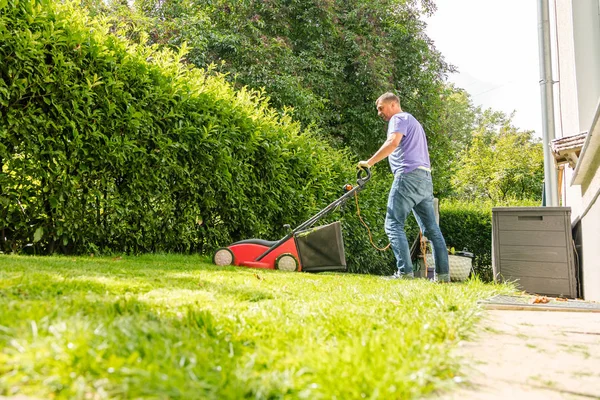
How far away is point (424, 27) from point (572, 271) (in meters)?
14.1

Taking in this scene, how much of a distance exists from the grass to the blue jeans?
2770 millimetres

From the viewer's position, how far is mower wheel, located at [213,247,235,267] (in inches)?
220

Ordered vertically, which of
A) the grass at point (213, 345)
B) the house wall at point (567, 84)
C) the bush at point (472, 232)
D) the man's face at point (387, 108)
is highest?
the house wall at point (567, 84)

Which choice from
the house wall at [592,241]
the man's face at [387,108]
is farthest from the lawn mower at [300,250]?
the house wall at [592,241]

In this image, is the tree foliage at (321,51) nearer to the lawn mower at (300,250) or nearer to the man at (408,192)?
the lawn mower at (300,250)

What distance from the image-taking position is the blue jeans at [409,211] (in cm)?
548

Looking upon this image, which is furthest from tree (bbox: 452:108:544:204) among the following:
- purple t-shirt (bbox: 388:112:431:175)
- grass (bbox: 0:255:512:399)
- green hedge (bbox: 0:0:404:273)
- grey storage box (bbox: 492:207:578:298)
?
grass (bbox: 0:255:512:399)

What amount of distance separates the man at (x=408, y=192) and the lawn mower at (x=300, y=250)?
0.41 metres

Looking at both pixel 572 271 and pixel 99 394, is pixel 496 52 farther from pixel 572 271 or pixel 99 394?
pixel 99 394

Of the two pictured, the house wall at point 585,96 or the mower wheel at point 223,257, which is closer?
the house wall at point 585,96

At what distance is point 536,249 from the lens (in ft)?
19.2

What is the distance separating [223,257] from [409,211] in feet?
6.77

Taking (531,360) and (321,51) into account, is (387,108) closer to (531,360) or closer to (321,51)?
(531,360)

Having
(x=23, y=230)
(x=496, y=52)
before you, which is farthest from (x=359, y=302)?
(x=496, y=52)
